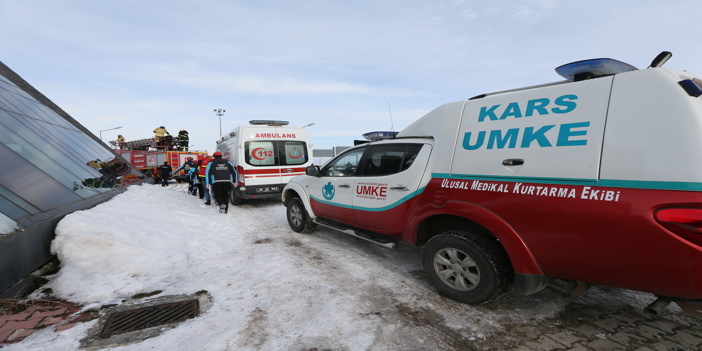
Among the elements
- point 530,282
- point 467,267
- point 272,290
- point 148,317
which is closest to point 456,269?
point 467,267

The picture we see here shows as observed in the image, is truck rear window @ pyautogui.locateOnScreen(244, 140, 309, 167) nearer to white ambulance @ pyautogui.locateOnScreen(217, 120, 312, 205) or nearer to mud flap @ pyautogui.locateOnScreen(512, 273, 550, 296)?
white ambulance @ pyautogui.locateOnScreen(217, 120, 312, 205)

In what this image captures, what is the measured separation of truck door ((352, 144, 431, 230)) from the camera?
11.9ft

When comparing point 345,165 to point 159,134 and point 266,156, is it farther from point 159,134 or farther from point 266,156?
point 159,134

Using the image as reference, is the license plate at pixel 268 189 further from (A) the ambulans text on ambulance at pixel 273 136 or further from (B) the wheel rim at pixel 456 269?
(B) the wheel rim at pixel 456 269

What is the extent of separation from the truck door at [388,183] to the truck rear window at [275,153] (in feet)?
17.2

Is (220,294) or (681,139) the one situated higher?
(681,139)

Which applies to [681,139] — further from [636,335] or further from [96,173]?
[96,173]

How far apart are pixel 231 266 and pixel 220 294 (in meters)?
0.92

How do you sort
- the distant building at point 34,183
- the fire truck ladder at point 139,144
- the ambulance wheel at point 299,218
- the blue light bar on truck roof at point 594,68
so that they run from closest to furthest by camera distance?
1. the blue light bar on truck roof at point 594,68
2. the distant building at point 34,183
3. the ambulance wheel at point 299,218
4. the fire truck ladder at point 139,144

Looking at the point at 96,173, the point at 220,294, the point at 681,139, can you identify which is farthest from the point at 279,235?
the point at 96,173

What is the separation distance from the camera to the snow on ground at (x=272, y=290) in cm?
253

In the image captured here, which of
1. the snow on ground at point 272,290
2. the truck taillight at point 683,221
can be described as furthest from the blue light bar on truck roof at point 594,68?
the snow on ground at point 272,290

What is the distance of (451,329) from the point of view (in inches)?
104

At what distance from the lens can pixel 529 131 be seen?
2613 millimetres
